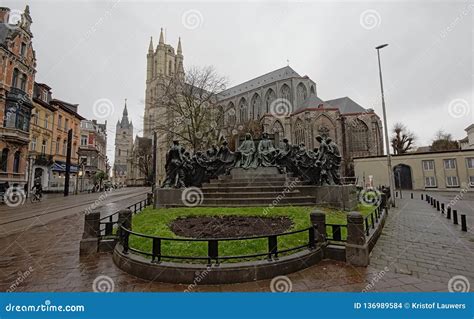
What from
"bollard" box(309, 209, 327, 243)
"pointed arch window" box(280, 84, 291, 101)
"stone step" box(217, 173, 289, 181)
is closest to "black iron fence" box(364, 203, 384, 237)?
"bollard" box(309, 209, 327, 243)

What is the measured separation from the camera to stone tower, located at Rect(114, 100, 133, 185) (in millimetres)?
112250

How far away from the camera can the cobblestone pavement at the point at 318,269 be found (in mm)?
4367

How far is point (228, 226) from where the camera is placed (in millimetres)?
7461

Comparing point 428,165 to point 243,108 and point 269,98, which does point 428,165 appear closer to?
point 269,98

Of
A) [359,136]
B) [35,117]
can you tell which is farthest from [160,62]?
[359,136]

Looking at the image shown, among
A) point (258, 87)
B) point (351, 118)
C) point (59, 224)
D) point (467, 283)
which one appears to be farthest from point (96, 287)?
point (258, 87)

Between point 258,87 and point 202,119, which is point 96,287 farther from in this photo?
point 258,87

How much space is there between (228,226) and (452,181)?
134ft

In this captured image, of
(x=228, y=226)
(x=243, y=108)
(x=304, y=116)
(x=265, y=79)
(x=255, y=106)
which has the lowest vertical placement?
(x=228, y=226)

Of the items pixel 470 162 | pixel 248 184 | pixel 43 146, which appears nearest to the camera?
pixel 248 184

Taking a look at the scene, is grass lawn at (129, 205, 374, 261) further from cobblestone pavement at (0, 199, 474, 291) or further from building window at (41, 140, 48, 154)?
building window at (41, 140, 48, 154)

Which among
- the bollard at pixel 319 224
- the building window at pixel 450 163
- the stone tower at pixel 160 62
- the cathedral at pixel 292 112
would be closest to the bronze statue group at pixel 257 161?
the bollard at pixel 319 224

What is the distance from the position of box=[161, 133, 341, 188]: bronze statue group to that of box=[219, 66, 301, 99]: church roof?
177ft

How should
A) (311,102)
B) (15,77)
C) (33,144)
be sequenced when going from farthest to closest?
(311,102) < (33,144) < (15,77)
